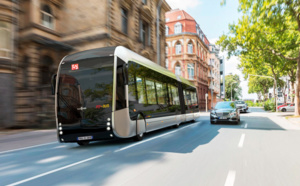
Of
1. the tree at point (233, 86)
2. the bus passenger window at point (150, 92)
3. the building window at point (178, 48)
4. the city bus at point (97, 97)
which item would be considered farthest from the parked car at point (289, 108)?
the tree at point (233, 86)

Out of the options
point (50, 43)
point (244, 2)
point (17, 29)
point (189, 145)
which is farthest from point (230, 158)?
point (17, 29)

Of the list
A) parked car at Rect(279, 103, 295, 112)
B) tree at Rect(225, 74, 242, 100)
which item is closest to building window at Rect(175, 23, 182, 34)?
parked car at Rect(279, 103, 295, 112)

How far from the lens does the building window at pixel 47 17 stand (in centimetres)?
1722

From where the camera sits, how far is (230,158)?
5.79m

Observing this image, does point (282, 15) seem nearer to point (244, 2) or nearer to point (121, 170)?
point (244, 2)

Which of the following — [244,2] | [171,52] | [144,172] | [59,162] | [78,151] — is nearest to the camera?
[144,172]

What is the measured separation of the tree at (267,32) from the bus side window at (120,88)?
1063cm

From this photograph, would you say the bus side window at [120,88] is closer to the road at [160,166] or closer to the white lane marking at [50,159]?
the road at [160,166]

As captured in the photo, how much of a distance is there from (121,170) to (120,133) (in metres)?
2.40

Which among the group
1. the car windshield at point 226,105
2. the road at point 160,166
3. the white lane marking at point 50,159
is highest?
the car windshield at point 226,105

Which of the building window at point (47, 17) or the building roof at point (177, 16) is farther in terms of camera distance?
the building roof at point (177, 16)

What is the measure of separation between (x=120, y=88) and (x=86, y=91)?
1057mm

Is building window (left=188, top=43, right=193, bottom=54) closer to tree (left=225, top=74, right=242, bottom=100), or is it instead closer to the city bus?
the city bus

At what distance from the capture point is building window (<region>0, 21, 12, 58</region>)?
48.8ft
